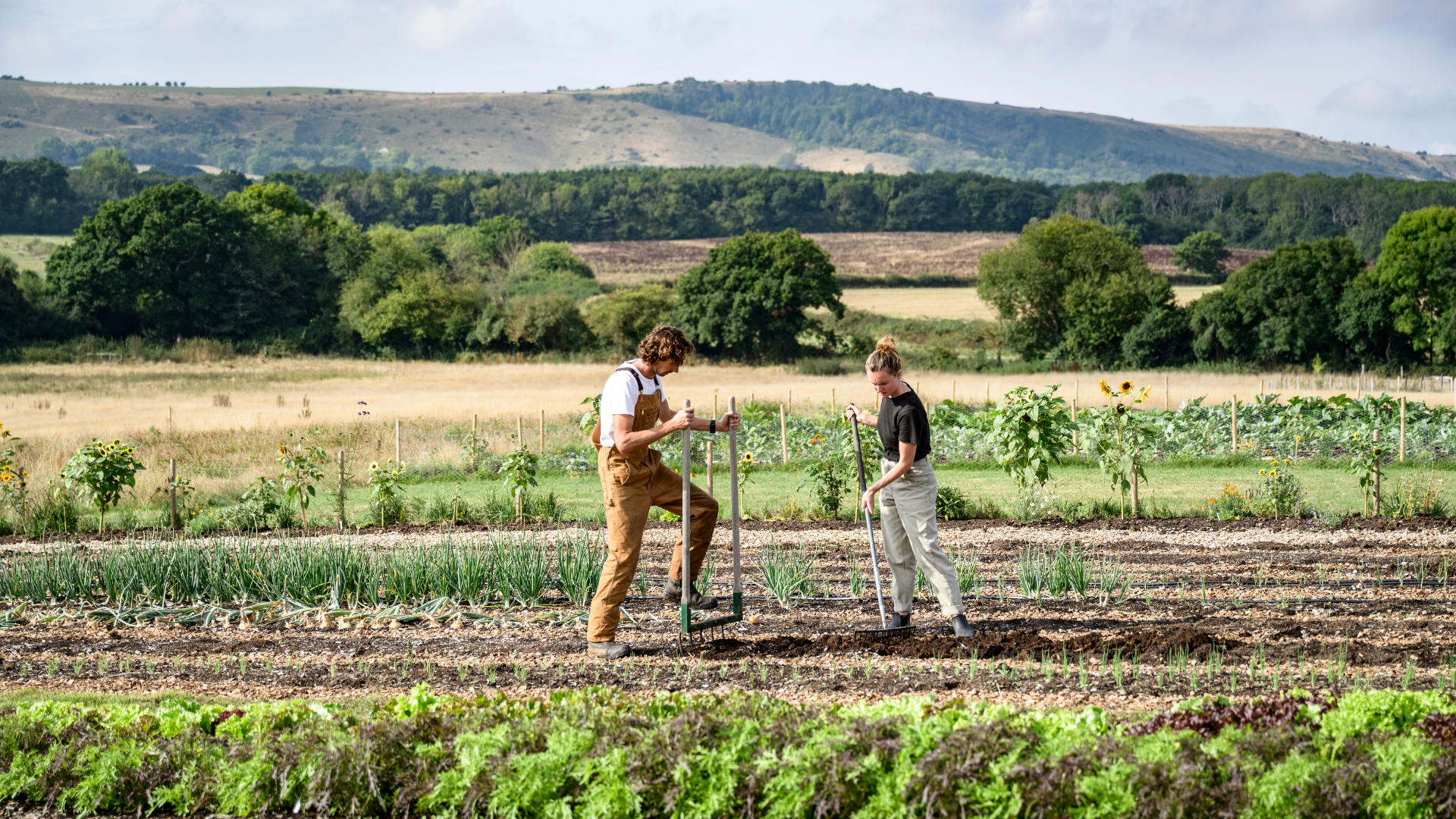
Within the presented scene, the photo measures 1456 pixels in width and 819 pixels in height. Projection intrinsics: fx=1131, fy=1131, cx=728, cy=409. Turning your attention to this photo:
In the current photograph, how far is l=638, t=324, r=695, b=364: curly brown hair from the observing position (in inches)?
251

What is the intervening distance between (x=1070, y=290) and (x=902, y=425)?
50.8 m

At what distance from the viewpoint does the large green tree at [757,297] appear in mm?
52625

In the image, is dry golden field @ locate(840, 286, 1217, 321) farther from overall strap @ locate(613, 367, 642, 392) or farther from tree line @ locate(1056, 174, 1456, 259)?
overall strap @ locate(613, 367, 642, 392)

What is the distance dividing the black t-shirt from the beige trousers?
0.08m

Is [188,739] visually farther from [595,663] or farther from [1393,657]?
[1393,657]

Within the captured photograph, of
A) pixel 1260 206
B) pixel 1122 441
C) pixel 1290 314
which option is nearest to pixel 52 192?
pixel 1290 314

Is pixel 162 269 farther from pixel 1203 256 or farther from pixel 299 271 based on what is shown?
pixel 1203 256

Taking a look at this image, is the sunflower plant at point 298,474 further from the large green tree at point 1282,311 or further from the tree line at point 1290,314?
the large green tree at point 1282,311

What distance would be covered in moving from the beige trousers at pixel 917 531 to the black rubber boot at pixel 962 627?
31 millimetres

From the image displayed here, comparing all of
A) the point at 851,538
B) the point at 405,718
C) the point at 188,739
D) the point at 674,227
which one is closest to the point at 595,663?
the point at 405,718

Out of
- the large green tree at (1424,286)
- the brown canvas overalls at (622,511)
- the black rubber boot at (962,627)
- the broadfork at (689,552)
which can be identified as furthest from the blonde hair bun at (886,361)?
the large green tree at (1424,286)

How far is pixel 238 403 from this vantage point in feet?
106

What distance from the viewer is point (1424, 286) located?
4809 cm

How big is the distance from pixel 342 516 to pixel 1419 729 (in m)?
10.5
